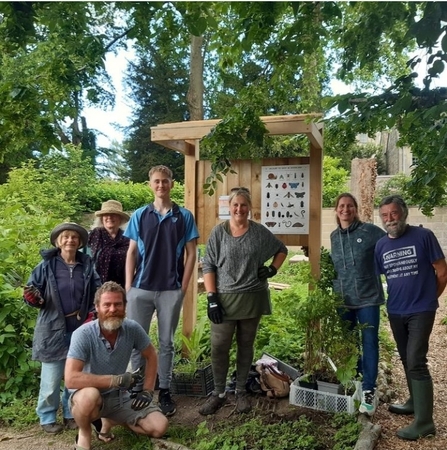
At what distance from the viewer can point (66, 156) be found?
555 inches

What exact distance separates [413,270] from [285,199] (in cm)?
146

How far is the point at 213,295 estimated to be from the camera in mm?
3877

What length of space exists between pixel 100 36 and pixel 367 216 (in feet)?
24.4

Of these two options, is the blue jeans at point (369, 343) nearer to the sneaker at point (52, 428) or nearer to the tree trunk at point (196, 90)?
the sneaker at point (52, 428)

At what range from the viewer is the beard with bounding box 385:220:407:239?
3.67 metres

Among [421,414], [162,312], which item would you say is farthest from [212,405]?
[421,414]

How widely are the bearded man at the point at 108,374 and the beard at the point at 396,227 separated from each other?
1989 millimetres

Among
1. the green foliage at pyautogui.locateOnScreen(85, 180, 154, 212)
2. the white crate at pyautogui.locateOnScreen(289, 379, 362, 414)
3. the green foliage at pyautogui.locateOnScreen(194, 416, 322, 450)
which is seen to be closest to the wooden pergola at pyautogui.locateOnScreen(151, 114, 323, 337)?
the white crate at pyautogui.locateOnScreen(289, 379, 362, 414)

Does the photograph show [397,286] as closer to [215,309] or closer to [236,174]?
[215,309]

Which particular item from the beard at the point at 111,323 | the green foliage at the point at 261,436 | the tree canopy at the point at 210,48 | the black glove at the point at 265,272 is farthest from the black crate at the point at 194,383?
the tree canopy at the point at 210,48

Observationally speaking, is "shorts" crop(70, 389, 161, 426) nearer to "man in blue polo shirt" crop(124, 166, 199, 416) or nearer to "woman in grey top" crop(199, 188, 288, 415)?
"man in blue polo shirt" crop(124, 166, 199, 416)

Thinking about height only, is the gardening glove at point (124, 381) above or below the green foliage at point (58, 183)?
below

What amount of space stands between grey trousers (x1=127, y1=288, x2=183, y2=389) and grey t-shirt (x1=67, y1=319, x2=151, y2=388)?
442 mm

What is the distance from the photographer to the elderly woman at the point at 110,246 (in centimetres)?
438
